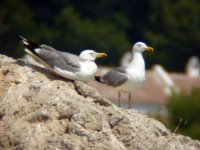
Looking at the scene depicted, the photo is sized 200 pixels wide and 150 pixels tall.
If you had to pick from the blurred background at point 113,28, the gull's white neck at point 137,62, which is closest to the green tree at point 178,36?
the blurred background at point 113,28

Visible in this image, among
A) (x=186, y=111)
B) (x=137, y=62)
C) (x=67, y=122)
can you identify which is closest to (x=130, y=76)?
(x=137, y=62)

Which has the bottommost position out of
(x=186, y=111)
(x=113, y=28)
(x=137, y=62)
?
(x=137, y=62)

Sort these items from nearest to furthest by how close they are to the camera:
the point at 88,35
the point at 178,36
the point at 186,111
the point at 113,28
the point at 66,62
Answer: the point at 66,62
the point at 186,111
the point at 88,35
the point at 178,36
the point at 113,28

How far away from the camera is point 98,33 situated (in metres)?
45.5

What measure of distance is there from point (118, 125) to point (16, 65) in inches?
38.1

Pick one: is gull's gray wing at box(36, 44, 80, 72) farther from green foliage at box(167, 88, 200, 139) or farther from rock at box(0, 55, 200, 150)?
green foliage at box(167, 88, 200, 139)

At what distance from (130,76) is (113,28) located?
38.1 m

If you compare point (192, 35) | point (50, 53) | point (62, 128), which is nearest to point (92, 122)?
point (62, 128)

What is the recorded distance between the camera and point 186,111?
17.9 meters

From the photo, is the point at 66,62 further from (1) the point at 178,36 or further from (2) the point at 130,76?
(1) the point at 178,36

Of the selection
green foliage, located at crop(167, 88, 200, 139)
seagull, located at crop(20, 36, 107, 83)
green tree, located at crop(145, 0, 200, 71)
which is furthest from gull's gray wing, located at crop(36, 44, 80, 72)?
green tree, located at crop(145, 0, 200, 71)

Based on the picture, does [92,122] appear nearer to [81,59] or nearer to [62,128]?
[62,128]

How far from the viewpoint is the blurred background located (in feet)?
130

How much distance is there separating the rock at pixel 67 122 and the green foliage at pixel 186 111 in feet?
25.7
